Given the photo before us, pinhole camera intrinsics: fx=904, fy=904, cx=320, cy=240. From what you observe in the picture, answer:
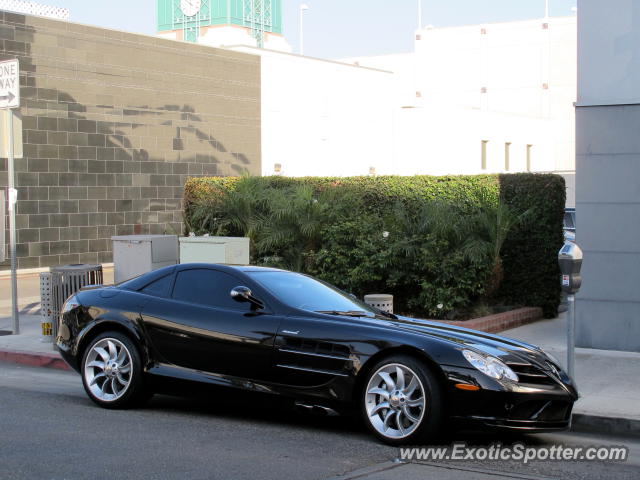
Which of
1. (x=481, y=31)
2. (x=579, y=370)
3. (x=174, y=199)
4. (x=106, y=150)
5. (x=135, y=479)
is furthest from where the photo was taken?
(x=481, y=31)

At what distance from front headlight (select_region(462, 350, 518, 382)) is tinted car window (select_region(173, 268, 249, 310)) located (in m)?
2.10

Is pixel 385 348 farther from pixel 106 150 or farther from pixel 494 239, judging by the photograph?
pixel 106 150

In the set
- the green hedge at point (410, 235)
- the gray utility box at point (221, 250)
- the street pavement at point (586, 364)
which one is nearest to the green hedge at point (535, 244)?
the green hedge at point (410, 235)

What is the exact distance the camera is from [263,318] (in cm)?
772

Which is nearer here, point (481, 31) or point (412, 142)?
point (412, 142)

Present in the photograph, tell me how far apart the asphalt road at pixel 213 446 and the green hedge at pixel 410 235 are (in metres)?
5.18

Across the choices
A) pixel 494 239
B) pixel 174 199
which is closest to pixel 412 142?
pixel 174 199

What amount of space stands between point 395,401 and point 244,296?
5.41ft

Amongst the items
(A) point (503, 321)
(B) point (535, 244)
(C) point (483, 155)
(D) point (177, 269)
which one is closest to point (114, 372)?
(D) point (177, 269)

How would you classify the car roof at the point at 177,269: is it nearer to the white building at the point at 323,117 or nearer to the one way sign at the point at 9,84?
the one way sign at the point at 9,84

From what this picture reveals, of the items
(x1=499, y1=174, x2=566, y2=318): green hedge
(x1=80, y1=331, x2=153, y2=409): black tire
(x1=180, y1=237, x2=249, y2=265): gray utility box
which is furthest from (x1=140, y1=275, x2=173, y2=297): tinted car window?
(x1=499, y1=174, x2=566, y2=318): green hedge

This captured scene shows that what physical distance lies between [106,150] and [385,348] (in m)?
19.3

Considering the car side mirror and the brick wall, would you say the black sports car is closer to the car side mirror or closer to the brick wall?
the car side mirror

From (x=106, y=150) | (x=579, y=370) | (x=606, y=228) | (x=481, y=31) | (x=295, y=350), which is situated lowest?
(x=579, y=370)
